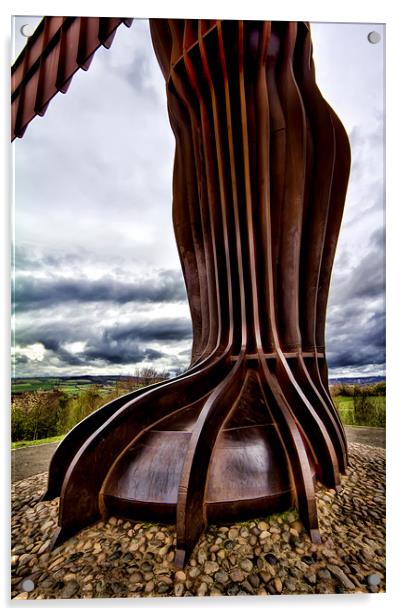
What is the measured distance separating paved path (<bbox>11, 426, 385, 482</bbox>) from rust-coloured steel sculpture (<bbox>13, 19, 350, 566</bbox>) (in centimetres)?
13

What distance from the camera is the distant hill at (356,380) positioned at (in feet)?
8.83

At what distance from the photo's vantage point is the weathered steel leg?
247 centimetres

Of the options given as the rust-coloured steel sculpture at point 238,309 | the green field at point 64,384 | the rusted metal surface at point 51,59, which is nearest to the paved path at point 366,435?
the rust-coloured steel sculpture at point 238,309

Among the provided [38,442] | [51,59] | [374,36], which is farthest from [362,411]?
[51,59]

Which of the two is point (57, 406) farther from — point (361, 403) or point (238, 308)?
point (361, 403)

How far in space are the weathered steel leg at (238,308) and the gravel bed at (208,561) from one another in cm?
11

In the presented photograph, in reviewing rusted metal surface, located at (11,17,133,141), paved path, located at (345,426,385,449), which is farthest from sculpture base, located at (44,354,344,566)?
rusted metal surface, located at (11,17,133,141)

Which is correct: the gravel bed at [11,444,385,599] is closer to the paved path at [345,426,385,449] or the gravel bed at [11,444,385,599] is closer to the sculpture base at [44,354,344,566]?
the sculpture base at [44,354,344,566]

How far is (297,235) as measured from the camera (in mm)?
3533

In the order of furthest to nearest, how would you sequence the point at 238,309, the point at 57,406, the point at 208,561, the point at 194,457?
1. the point at 238,309
2. the point at 57,406
3. the point at 194,457
4. the point at 208,561

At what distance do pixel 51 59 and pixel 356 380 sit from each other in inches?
165

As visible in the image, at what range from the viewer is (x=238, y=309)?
3508 millimetres

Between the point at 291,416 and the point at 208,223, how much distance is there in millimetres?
2265
